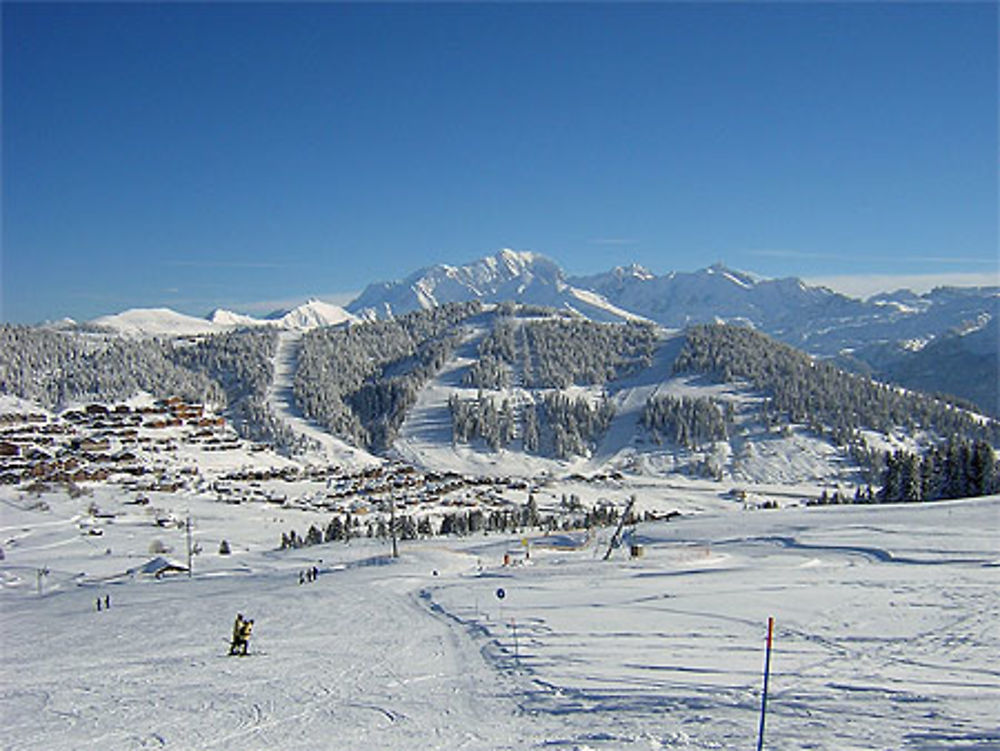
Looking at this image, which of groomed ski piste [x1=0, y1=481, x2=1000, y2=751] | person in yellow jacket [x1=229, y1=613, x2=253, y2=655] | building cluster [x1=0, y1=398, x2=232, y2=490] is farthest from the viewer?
building cluster [x1=0, y1=398, x2=232, y2=490]

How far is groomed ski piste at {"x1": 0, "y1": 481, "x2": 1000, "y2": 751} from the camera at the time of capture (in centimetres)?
1128

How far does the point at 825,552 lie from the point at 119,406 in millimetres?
186047

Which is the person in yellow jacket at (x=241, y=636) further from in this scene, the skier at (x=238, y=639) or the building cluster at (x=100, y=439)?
the building cluster at (x=100, y=439)

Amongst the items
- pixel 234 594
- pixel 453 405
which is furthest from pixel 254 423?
pixel 234 594

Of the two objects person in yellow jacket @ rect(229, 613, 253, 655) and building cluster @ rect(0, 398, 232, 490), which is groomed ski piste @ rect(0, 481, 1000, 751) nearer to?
person in yellow jacket @ rect(229, 613, 253, 655)

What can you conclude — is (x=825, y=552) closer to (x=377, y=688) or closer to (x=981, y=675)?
(x=981, y=675)

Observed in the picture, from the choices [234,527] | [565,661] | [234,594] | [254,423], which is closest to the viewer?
[565,661]

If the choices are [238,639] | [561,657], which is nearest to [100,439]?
[238,639]

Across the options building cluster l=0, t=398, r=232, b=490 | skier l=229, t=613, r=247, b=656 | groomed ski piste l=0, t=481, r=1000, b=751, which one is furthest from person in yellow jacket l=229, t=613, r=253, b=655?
building cluster l=0, t=398, r=232, b=490

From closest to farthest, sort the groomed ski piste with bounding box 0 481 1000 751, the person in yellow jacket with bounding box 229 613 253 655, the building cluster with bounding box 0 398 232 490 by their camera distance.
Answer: the groomed ski piste with bounding box 0 481 1000 751 < the person in yellow jacket with bounding box 229 613 253 655 < the building cluster with bounding box 0 398 232 490

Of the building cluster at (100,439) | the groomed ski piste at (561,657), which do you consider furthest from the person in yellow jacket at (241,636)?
the building cluster at (100,439)

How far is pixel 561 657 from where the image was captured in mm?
15984

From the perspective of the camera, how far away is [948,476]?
217 ft

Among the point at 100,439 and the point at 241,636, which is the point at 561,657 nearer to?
the point at 241,636
